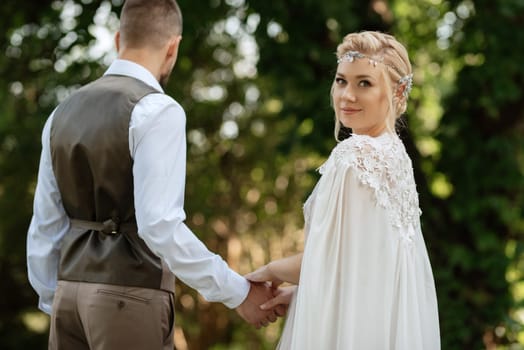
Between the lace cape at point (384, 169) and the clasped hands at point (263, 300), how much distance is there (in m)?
0.58

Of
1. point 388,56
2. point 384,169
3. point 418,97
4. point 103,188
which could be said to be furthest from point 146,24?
point 418,97

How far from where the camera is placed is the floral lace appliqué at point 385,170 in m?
2.66

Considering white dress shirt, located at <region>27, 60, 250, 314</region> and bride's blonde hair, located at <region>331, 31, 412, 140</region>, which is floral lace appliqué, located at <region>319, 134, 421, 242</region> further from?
white dress shirt, located at <region>27, 60, 250, 314</region>

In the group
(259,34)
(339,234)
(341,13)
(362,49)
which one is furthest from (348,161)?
(259,34)

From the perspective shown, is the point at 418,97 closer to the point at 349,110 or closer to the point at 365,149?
the point at 349,110

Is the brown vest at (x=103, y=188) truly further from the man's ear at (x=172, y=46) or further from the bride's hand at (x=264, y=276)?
the bride's hand at (x=264, y=276)

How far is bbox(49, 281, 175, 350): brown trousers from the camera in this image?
8.79ft

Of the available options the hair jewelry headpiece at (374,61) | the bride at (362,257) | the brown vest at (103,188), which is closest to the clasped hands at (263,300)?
the bride at (362,257)

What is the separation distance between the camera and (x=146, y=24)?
2.95m

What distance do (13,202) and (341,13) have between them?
4.41 metres

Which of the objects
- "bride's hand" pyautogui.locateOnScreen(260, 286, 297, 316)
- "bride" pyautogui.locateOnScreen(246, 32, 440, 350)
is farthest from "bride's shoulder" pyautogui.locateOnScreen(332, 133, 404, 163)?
"bride's hand" pyautogui.locateOnScreen(260, 286, 297, 316)

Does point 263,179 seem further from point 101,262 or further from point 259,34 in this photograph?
point 101,262

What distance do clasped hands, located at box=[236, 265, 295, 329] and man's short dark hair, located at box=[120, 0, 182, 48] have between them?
39.0 inches

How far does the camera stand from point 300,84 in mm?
6012
